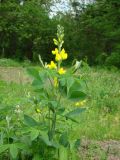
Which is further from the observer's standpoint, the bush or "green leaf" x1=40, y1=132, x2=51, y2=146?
the bush

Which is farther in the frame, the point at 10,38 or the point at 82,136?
the point at 10,38

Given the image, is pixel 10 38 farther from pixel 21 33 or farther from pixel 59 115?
pixel 59 115

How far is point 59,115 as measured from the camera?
364cm

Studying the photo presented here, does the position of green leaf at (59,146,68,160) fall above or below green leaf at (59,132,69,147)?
below

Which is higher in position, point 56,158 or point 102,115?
point 56,158

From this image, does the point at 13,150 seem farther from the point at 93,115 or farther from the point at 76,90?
the point at 93,115

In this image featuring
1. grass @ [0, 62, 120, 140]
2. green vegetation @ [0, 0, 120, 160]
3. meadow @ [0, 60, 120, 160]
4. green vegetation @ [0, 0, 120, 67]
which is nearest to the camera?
green vegetation @ [0, 0, 120, 160]

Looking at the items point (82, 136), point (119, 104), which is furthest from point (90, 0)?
point (82, 136)

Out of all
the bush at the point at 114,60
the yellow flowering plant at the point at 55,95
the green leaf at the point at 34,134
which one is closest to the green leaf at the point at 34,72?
the yellow flowering plant at the point at 55,95

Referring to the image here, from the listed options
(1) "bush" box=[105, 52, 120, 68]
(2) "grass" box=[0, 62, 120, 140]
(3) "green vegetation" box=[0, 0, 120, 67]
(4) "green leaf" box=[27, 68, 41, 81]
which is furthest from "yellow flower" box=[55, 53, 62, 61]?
(3) "green vegetation" box=[0, 0, 120, 67]

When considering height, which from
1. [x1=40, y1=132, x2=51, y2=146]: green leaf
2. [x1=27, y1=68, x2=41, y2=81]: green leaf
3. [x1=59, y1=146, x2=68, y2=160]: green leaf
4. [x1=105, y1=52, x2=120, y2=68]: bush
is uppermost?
[x1=27, y1=68, x2=41, y2=81]: green leaf

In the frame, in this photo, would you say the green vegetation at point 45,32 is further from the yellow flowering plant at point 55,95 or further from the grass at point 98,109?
the yellow flowering plant at point 55,95

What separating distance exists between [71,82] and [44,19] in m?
21.8

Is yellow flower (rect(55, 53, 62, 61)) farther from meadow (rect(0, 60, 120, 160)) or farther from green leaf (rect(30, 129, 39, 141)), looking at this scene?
green leaf (rect(30, 129, 39, 141))
